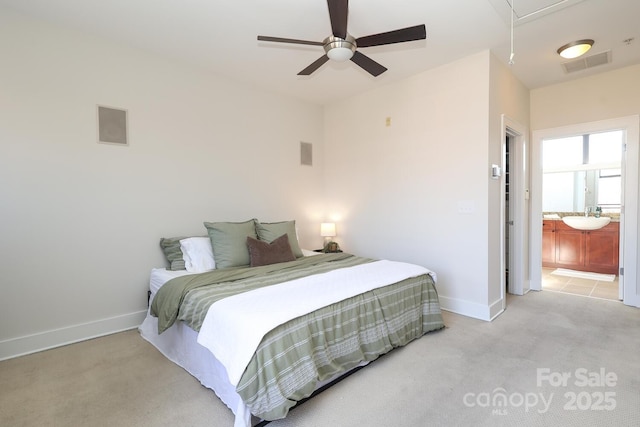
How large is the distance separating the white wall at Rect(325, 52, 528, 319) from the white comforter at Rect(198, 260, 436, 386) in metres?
1.22

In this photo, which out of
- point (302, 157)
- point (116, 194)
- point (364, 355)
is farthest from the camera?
point (302, 157)

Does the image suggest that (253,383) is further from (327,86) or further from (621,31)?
(621,31)

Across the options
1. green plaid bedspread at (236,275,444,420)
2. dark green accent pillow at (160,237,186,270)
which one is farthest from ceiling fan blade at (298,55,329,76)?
dark green accent pillow at (160,237,186,270)

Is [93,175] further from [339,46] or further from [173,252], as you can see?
[339,46]

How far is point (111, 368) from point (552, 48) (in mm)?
4955

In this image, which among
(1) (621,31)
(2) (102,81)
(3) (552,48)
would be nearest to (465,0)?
(3) (552,48)

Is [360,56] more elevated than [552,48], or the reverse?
[552,48]

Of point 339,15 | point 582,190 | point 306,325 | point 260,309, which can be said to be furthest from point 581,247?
point 260,309

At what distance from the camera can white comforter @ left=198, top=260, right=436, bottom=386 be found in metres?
1.70

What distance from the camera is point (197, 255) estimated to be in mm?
3104

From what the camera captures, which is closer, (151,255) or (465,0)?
(465,0)

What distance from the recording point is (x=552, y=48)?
3.15m

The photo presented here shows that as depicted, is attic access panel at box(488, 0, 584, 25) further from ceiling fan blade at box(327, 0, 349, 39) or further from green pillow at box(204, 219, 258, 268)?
green pillow at box(204, 219, 258, 268)

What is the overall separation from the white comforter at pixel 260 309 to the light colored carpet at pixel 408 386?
442 mm
